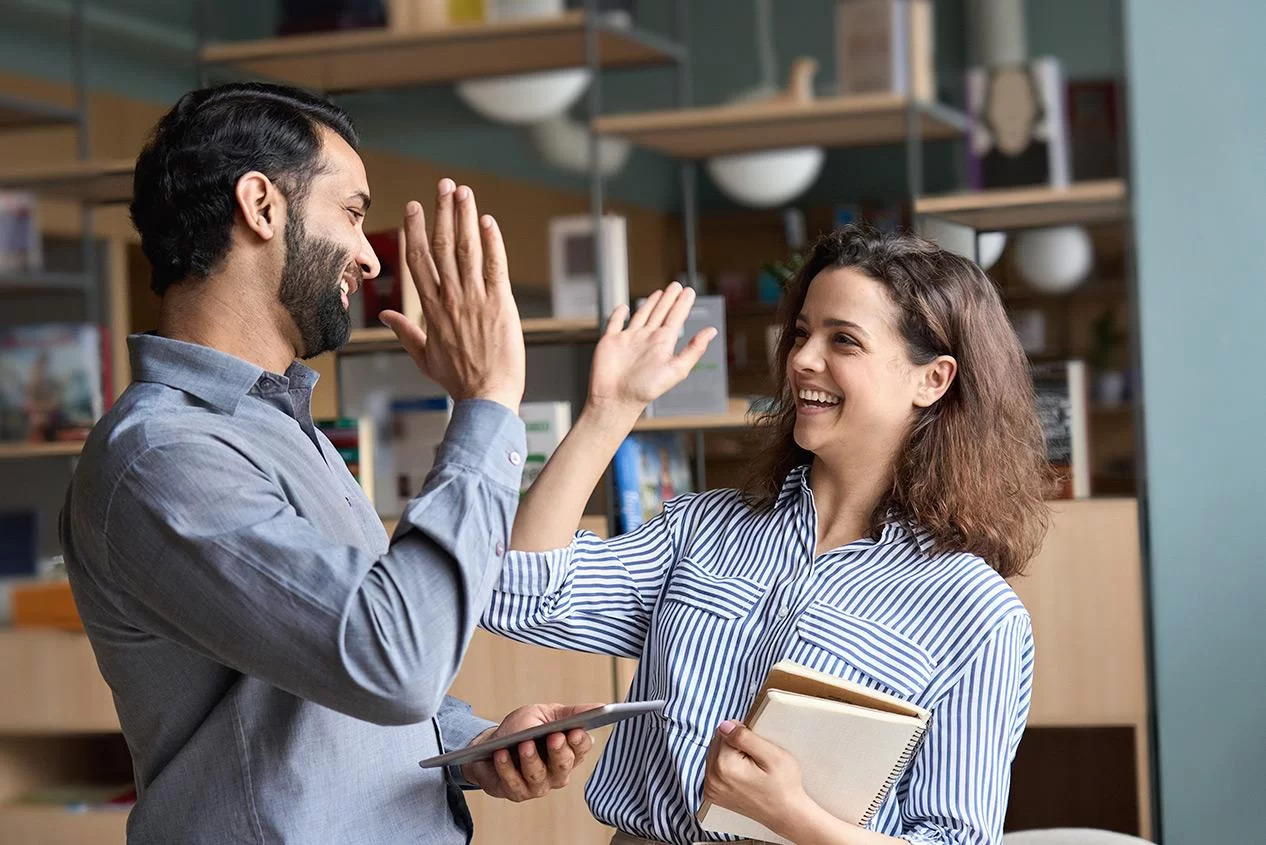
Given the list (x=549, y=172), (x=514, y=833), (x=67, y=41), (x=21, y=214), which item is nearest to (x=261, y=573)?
(x=514, y=833)

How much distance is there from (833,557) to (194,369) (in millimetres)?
683

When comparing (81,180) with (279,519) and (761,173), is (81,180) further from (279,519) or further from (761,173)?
(279,519)

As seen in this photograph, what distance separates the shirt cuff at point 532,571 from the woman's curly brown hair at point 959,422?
0.25 meters

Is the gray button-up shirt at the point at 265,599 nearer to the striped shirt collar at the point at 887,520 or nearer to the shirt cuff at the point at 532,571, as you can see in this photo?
the shirt cuff at the point at 532,571

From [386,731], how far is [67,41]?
163 inches

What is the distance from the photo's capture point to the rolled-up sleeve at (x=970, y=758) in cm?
130

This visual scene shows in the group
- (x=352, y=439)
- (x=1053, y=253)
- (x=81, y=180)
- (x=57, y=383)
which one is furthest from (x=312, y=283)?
(x=1053, y=253)

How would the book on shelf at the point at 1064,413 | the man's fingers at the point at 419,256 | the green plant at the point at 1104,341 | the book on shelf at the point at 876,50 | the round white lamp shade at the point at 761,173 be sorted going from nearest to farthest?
1. the man's fingers at the point at 419,256
2. the book on shelf at the point at 1064,413
3. the book on shelf at the point at 876,50
4. the round white lamp shade at the point at 761,173
5. the green plant at the point at 1104,341

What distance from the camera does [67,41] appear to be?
15.3ft

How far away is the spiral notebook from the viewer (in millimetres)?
1187

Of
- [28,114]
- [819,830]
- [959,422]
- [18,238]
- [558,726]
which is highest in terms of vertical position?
[28,114]

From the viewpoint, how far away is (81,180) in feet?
10.3

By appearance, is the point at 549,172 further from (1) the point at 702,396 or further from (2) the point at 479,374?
(2) the point at 479,374

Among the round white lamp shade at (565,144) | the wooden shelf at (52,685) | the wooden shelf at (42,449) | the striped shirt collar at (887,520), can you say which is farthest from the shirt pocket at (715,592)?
the round white lamp shade at (565,144)
